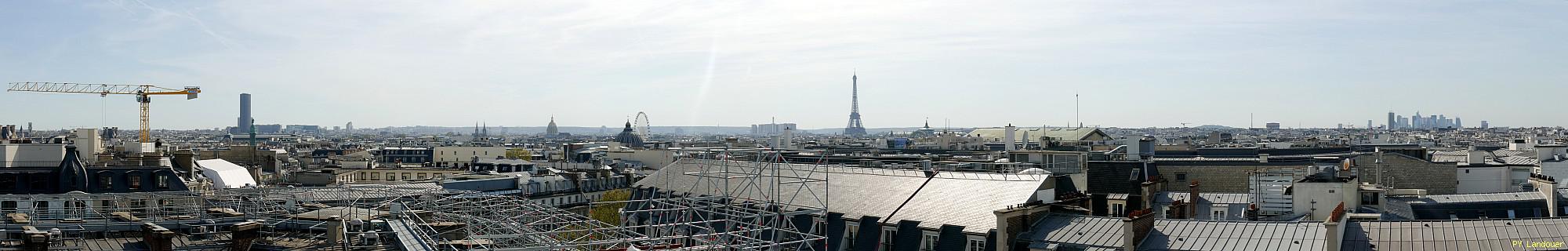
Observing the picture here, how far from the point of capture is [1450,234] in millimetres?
31875

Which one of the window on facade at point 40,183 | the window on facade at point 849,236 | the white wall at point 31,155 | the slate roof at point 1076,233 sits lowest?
the window on facade at point 849,236

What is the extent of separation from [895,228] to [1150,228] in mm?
8221

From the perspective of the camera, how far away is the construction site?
34.6 meters

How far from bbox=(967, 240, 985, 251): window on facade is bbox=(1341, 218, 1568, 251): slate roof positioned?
9271 mm

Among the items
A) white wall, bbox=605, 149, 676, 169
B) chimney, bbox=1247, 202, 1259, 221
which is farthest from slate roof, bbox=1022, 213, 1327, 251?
white wall, bbox=605, 149, 676, 169

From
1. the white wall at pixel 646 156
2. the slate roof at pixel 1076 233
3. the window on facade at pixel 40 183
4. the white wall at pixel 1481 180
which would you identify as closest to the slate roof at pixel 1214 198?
the slate roof at pixel 1076 233

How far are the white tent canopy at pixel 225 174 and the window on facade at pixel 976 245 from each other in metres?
49.2

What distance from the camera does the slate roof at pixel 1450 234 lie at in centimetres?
3130

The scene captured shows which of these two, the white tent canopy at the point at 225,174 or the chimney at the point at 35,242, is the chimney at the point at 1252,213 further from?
the white tent canopy at the point at 225,174

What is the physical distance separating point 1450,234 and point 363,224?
2725cm

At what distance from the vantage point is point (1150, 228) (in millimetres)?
36094

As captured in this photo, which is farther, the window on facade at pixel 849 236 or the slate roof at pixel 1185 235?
the window on facade at pixel 849 236

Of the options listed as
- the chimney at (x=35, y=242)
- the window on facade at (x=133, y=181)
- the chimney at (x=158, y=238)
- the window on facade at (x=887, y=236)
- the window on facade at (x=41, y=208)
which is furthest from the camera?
the window on facade at (x=133, y=181)

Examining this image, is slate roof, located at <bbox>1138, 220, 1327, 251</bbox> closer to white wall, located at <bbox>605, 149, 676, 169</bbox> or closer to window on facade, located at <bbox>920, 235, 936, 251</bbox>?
window on facade, located at <bbox>920, 235, 936, 251</bbox>
